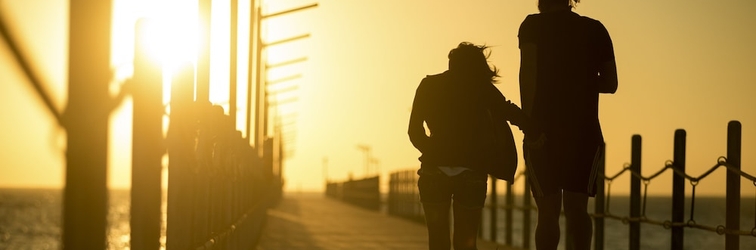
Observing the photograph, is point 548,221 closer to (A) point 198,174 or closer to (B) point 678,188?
(A) point 198,174

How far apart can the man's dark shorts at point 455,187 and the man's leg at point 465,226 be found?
0.04 metres

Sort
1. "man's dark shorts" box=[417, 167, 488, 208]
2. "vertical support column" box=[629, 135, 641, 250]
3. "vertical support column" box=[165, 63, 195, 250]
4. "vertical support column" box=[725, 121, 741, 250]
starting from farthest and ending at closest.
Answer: "vertical support column" box=[629, 135, 641, 250]
"vertical support column" box=[725, 121, 741, 250]
"man's dark shorts" box=[417, 167, 488, 208]
"vertical support column" box=[165, 63, 195, 250]

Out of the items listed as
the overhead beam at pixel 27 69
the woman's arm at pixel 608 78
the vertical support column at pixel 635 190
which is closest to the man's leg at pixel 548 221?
the woman's arm at pixel 608 78

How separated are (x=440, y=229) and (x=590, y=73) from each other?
130 cm

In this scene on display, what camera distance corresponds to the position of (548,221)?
738 cm

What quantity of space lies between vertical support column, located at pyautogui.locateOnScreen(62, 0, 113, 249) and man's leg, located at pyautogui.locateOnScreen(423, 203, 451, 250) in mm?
4596

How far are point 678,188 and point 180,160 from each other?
581 centimetres

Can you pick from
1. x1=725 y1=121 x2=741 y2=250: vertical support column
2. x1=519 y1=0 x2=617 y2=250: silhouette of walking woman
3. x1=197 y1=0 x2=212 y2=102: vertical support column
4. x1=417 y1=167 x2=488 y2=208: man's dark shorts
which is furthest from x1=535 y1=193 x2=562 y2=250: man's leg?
x1=725 y1=121 x2=741 y2=250: vertical support column

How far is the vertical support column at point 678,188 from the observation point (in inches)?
457

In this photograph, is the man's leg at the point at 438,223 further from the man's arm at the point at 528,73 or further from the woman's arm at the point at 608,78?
the woman's arm at the point at 608,78

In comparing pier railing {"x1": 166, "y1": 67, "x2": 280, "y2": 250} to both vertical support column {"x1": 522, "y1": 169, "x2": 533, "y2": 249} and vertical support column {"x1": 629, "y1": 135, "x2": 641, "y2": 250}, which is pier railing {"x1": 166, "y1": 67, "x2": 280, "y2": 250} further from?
vertical support column {"x1": 522, "y1": 169, "x2": 533, "y2": 249}

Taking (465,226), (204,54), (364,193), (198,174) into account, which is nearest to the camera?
(465,226)

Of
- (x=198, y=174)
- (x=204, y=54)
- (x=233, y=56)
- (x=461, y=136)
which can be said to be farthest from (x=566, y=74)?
(x=233, y=56)

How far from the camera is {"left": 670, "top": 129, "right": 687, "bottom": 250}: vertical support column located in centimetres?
1161
